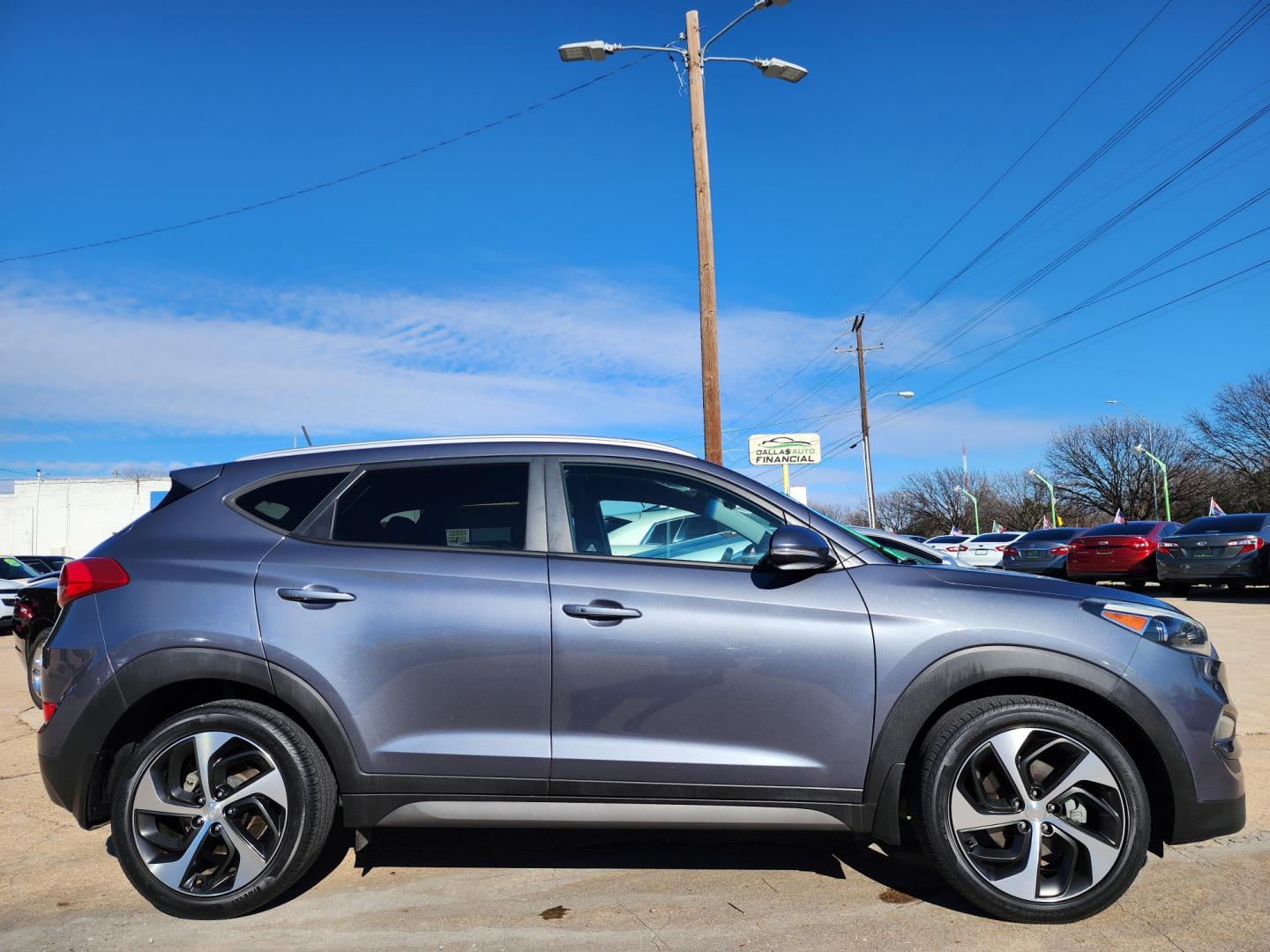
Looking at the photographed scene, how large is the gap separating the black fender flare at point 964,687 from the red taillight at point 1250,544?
14020mm

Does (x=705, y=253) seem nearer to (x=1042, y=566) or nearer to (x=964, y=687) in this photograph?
(x=964, y=687)

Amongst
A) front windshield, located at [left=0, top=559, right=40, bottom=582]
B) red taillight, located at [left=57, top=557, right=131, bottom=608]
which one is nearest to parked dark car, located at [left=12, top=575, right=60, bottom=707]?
red taillight, located at [left=57, top=557, right=131, bottom=608]

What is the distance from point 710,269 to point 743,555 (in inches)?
319

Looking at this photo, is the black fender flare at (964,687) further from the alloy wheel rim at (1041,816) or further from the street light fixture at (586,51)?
the street light fixture at (586,51)

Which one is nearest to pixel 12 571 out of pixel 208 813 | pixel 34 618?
pixel 34 618

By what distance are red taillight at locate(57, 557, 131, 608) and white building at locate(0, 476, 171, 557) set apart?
54234mm

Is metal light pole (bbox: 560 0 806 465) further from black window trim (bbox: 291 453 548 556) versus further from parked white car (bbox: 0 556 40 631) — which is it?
parked white car (bbox: 0 556 40 631)

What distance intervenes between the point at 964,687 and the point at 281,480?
2711mm

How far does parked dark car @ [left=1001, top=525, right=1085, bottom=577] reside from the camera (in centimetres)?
1936

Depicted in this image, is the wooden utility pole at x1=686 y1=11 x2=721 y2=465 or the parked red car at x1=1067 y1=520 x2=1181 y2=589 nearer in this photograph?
the wooden utility pole at x1=686 y1=11 x2=721 y2=465

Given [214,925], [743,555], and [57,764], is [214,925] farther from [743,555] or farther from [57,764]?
[743,555]

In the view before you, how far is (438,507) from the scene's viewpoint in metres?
3.56

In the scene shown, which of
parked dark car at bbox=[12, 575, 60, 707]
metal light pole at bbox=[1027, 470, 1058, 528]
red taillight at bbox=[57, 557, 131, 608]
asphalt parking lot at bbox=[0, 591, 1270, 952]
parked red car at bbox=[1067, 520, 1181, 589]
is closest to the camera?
asphalt parking lot at bbox=[0, 591, 1270, 952]

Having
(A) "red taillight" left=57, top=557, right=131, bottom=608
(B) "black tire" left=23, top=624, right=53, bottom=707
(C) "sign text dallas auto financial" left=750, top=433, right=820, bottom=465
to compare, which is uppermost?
(C) "sign text dallas auto financial" left=750, top=433, right=820, bottom=465
